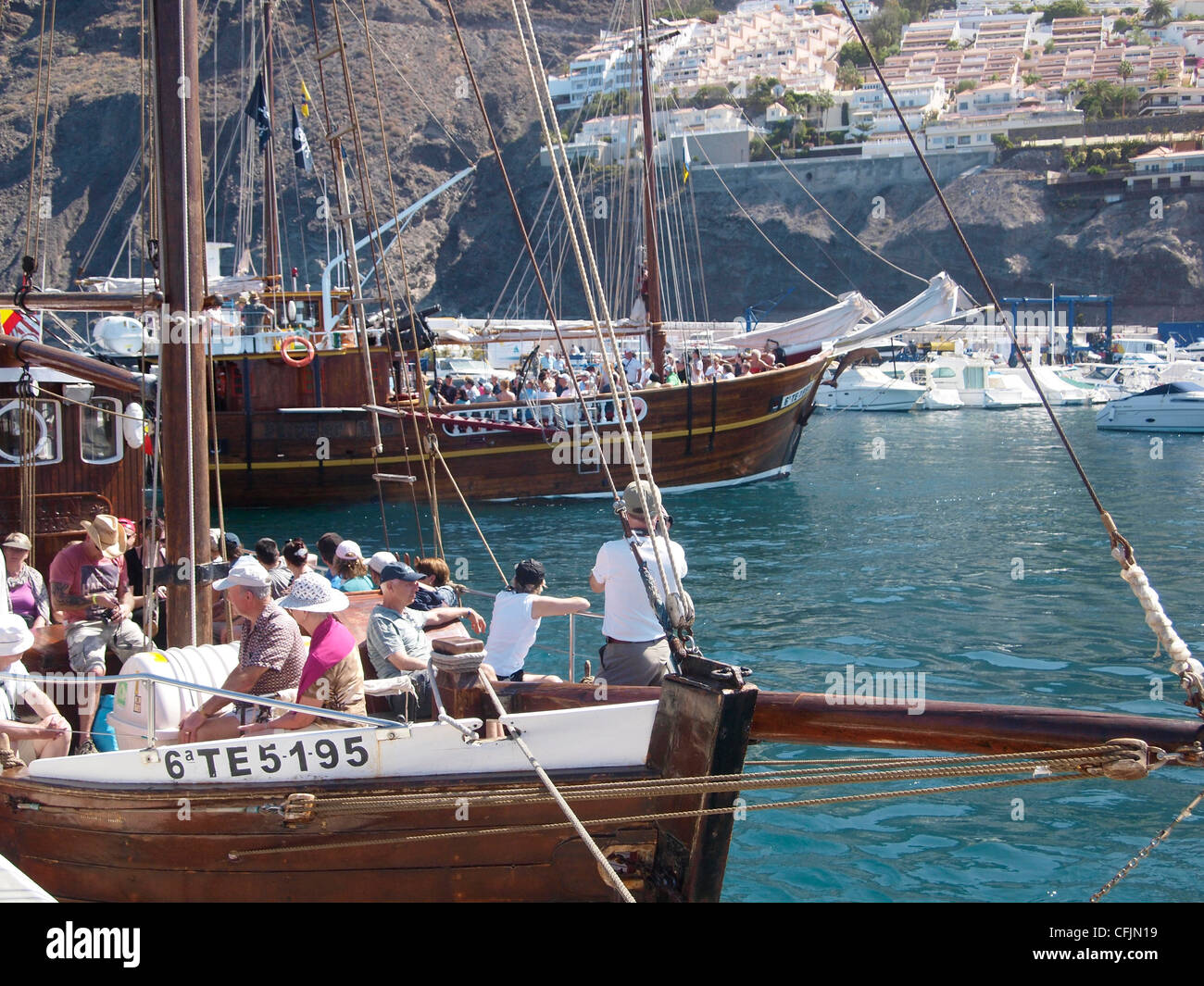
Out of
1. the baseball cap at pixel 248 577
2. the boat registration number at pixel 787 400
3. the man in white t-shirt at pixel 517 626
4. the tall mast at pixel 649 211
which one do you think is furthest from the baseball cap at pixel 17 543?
the boat registration number at pixel 787 400

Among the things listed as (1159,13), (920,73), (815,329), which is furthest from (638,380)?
(1159,13)

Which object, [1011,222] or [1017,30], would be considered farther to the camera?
[1017,30]

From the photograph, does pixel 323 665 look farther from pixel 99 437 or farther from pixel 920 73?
pixel 920 73

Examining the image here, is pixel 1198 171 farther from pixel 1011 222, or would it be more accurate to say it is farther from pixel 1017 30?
pixel 1017 30

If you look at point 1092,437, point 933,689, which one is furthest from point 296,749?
point 1092,437

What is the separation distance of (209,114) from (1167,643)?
101m

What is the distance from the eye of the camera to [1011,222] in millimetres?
88750

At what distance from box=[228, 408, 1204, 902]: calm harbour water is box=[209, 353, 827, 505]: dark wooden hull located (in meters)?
0.65

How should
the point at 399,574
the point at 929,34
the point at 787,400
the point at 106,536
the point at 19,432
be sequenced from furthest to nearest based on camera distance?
the point at 929,34, the point at 787,400, the point at 19,432, the point at 106,536, the point at 399,574

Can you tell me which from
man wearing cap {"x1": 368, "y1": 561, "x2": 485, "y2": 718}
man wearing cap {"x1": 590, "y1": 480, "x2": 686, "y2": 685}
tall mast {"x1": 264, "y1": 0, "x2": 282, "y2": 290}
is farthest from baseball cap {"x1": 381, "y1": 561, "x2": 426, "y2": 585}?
tall mast {"x1": 264, "y1": 0, "x2": 282, "y2": 290}

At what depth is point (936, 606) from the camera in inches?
605

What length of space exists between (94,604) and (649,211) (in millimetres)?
20308

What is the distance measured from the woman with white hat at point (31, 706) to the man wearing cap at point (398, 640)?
1.69 meters

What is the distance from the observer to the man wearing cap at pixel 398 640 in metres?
6.08
